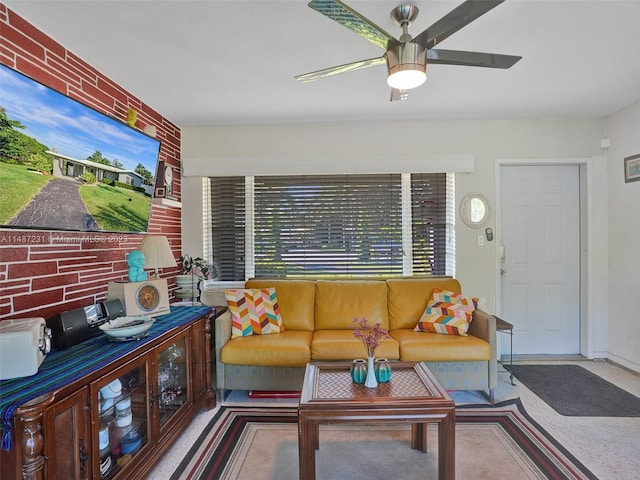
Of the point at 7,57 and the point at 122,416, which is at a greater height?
the point at 7,57

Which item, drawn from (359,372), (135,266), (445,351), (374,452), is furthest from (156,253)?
(445,351)

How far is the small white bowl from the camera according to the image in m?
1.77

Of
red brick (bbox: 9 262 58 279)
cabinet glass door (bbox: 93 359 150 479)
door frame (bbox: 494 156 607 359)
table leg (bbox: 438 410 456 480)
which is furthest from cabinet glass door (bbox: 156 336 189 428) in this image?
door frame (bbox: 494 156 607 359)

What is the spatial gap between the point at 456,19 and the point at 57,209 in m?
2.23

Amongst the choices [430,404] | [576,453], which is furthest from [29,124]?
[576,453]

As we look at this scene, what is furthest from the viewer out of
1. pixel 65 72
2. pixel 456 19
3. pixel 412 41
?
pixel 65 72

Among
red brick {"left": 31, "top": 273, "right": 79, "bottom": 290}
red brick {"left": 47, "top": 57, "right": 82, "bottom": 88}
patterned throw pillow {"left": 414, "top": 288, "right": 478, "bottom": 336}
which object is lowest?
patterned throw pillow {"left": 414, "top": 288, "right": 478, "bottom": 336}

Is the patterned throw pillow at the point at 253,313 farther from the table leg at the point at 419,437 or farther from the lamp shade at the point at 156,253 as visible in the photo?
the table leg at the point at 419,437

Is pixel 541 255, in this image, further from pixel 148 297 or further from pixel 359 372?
pixel 148 297

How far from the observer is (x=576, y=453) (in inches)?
78.7

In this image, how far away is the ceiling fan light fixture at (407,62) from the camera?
1.60 m

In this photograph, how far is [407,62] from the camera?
5.26 feet

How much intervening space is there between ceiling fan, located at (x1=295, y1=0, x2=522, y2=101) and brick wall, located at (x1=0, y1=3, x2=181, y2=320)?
160 cm

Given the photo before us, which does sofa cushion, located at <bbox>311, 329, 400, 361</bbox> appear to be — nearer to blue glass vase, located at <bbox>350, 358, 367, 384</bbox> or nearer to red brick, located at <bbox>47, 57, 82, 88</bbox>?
blue glass vase, located at <bbox>350, 358, 367, 384</bbox>
